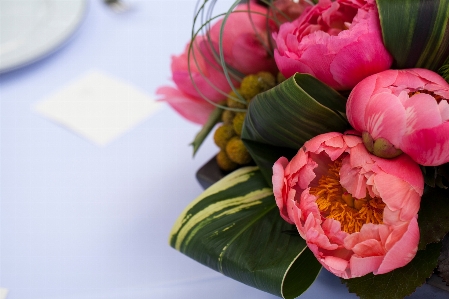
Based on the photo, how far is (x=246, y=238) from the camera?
412 mm

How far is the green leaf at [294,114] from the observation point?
37 centimetres

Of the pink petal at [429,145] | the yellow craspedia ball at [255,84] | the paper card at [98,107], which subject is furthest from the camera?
the paper card at [98,107]

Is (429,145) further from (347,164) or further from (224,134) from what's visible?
(224,134)

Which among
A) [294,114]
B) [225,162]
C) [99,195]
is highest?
[294,114]

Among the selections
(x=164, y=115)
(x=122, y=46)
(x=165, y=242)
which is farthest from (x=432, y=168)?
(x=122, y=46)

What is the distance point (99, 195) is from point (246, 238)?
222mm

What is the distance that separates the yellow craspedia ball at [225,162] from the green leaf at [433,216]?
171 millimetres

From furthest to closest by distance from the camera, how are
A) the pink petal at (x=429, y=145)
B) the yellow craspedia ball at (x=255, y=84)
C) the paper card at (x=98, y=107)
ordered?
Result: the paper card at (x=98, y=107), the yellow craspedia ball at (x=255, y=84), the pink petal at (x=429, y=145)

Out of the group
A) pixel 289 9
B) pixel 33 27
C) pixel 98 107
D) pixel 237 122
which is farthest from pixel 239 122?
pixel 33 27

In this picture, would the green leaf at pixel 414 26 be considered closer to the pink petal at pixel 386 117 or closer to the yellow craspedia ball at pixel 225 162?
the pink petal at pixel 386 117

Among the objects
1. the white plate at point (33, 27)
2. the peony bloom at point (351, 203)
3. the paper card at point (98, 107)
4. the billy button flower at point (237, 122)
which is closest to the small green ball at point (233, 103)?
the billy button flower at point (237, 122)

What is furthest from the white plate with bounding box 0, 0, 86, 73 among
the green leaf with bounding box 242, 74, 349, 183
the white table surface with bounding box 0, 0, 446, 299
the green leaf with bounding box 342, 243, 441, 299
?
the green leaf with bounding box 342, 243, 441, 299

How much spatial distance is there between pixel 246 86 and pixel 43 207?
0.25 metres

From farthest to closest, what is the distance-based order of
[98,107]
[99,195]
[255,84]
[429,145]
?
1. [98,107]
2. [99,195]
3. [255,84]
4. [429,145]
